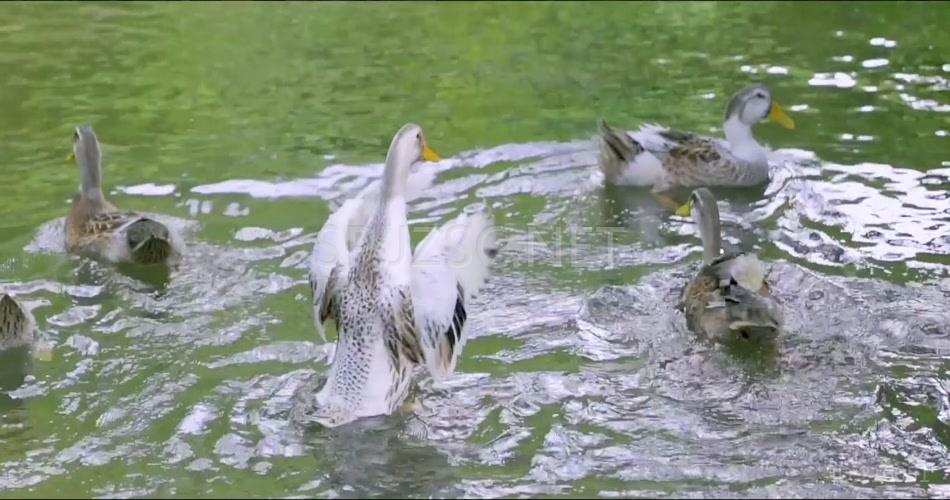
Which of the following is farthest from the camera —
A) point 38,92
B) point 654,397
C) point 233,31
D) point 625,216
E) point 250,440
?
point 233,31

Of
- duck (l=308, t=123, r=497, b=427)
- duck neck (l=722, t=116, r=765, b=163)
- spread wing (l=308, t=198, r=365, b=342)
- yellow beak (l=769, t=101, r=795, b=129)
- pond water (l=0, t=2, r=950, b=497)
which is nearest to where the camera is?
pond water (l=0, t=2, r=950, b=497)

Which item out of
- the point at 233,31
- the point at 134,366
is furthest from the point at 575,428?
the point at 233,31

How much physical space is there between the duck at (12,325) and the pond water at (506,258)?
20 cm

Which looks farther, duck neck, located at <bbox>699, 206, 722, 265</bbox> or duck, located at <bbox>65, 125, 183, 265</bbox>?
duck, located at <bbox>65, 125, 183, 265</bbox>

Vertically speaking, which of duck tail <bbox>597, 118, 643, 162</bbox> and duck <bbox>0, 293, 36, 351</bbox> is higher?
duck tail <bbox>597, 118, 643, 162</bbox>

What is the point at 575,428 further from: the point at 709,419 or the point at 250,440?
the point at 250,440

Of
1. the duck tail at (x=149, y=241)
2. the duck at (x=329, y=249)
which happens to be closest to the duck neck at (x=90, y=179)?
the duck tail at (x=149, y=241)

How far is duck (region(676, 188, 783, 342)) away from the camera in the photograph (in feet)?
24.7

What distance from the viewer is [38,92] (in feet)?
45.4

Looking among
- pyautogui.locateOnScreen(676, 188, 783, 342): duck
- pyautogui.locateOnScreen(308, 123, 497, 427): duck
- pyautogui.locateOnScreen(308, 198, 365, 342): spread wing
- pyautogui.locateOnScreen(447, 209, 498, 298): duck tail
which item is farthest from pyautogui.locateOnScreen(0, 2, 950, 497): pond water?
pyautogui.locateOnScreen(447, 209, 498, 298): duck tail

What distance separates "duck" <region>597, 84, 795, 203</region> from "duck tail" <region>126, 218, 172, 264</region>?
12.3 ft

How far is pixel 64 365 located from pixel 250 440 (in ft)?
5.44

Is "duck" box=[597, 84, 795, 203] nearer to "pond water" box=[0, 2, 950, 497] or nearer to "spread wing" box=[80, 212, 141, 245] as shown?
"pond water" box=[0, 2, 950, 497]

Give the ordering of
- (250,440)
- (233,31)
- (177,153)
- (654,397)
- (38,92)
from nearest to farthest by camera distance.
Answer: (250,440)
(654,397)
(177,153)
(38,92)
(233,31)
